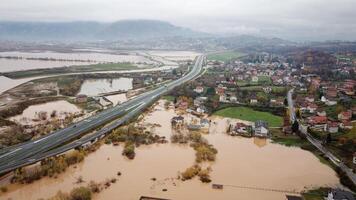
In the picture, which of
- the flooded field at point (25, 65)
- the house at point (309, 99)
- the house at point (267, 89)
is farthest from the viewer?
the flooded field at point (25, 65)

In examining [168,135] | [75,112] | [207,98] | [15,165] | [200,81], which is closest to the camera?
[15,165]

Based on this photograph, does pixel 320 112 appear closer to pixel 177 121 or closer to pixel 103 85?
pixel 177 121

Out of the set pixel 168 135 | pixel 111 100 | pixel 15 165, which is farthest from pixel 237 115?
pixel 15 165

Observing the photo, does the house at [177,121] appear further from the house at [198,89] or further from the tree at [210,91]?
the house at [198,89]

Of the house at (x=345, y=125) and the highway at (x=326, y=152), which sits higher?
the house at (x=345, y=125)

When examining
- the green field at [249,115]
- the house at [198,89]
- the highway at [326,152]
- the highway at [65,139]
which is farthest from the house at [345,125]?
the house at [198,89]

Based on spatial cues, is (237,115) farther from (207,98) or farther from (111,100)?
(111,100)
